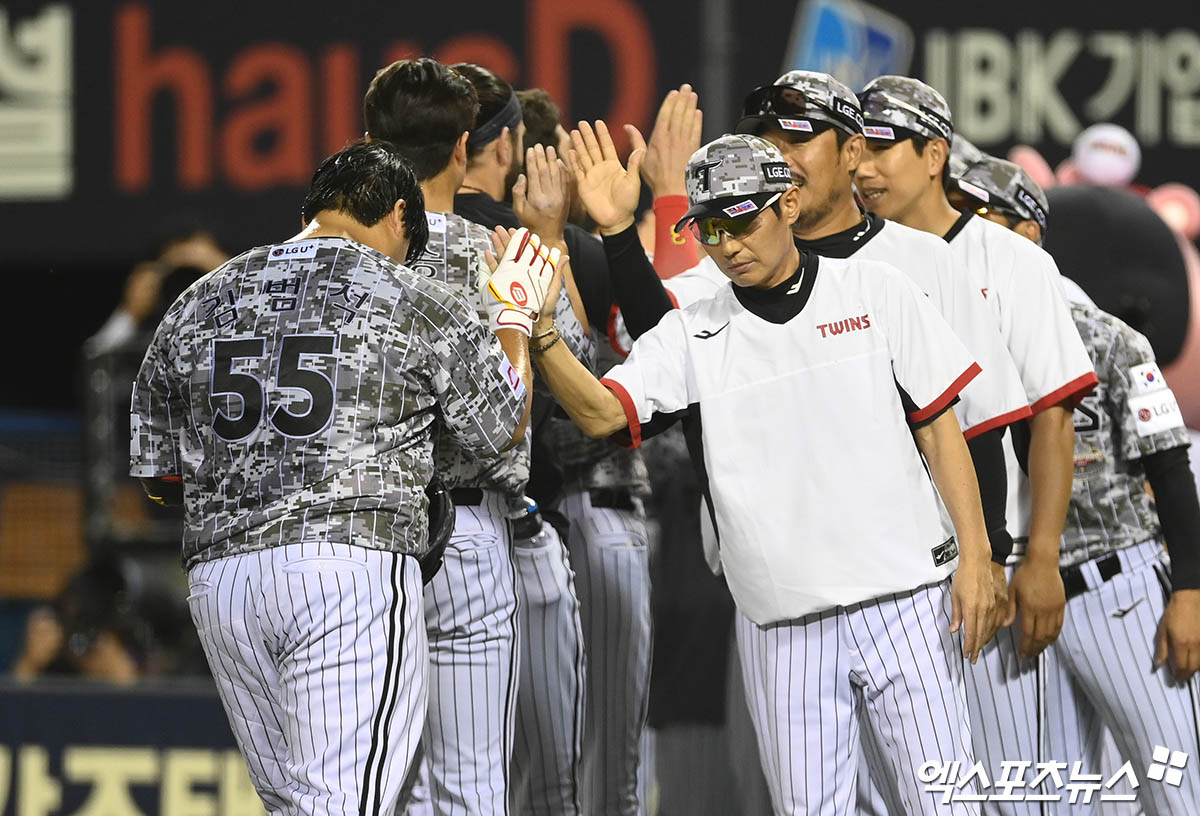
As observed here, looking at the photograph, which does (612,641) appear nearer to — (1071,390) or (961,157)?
(1071,390)

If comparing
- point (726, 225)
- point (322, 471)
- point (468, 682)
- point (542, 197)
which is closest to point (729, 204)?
point (726, 225)

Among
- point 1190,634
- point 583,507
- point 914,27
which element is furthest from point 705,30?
point 1190,634

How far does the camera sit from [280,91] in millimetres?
8062

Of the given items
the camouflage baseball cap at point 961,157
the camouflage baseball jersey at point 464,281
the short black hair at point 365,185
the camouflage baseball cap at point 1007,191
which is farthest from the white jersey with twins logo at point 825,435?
the camouflage baseball cap at point 961,157

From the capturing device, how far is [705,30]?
754cm

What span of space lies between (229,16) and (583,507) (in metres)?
4.72

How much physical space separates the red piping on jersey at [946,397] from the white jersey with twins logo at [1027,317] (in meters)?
0.50

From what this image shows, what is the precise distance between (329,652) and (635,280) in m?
1.07

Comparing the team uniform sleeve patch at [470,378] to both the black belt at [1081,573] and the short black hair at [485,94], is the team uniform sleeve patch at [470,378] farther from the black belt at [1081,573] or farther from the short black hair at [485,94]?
the black belt at [1081,573]

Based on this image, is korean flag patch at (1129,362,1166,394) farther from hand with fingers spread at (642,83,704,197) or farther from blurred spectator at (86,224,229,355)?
blurred spectator at (86,224,229,355)

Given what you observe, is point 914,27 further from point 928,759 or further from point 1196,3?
point 928,759

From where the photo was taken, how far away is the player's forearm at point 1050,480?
3.71 m

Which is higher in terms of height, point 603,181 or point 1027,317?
point 603,181

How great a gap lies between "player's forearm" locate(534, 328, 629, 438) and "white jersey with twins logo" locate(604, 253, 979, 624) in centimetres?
3
